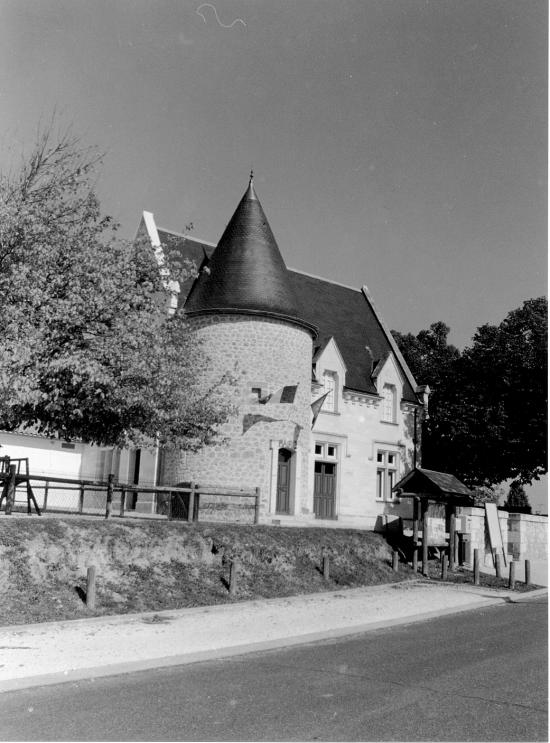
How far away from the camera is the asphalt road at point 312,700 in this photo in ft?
20.9

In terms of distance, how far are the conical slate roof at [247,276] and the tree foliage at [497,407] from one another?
12328 millimetres

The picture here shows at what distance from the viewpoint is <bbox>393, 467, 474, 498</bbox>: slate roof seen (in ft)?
74.9

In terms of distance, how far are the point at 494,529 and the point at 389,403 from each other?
307 inches

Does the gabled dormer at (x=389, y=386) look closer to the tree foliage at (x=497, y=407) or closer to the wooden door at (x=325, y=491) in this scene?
the wooden door at (x=325, y=491)

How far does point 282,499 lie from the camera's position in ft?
85.5

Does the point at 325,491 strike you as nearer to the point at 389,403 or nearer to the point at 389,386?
the point at 389,403

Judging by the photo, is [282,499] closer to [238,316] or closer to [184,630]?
[238,316]

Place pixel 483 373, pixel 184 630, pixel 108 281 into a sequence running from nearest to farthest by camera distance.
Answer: pixel 184 630 → pixel 108 281 → pixel 483 373

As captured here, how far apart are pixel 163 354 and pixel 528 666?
32.5ft

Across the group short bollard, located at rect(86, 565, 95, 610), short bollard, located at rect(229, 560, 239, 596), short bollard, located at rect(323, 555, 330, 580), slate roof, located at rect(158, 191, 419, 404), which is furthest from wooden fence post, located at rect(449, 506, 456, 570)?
short bollard, located at rect(86, 565, 95, 610)

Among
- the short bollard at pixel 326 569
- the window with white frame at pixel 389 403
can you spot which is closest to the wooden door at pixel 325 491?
the window with white frame at pixel 389 403

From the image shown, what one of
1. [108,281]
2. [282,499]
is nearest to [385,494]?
[282,499]

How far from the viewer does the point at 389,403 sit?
33625mm

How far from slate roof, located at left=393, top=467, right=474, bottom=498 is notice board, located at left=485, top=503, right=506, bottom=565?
14.5ft
